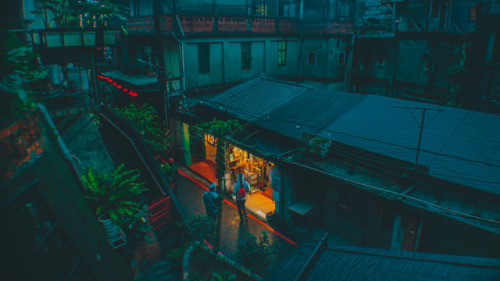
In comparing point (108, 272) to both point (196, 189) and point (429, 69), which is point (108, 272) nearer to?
point (196, 189)

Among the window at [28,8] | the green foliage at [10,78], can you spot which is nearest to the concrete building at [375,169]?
the green foliage at [10,78]

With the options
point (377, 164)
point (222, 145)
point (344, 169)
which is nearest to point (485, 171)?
point (377, 164)

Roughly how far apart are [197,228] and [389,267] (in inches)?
316

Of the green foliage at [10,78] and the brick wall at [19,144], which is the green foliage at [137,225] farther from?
the green foliage at [10,78]

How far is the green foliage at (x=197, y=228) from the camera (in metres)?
10.8

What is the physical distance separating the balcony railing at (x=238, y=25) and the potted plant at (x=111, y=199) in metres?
14.2

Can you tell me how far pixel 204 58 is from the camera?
21.5 meters

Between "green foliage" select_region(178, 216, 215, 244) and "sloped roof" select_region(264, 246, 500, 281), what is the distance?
6883 mm

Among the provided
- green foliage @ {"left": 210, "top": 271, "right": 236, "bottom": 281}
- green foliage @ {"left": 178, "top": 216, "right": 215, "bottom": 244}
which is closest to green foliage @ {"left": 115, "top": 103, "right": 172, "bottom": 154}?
green foliage @ {"left": 178, "top": 216, "right": 215, "bottom": 244}

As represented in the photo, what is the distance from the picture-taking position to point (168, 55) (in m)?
20.1

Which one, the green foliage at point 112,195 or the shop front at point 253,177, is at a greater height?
the green foliage at point 112,195

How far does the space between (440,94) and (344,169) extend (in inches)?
585

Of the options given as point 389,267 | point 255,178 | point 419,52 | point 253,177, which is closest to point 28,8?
point 389,267

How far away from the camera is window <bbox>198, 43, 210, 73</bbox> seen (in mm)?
21219
